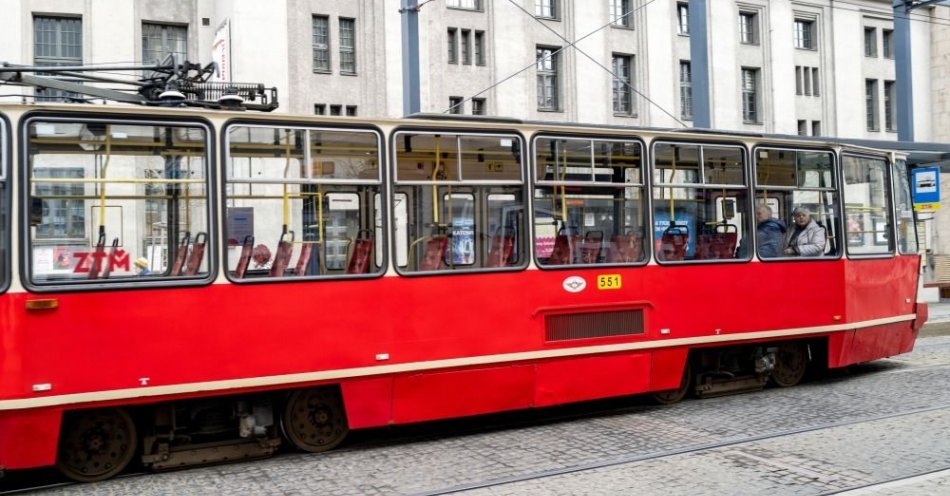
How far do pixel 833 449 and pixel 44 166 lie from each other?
648 centimetres

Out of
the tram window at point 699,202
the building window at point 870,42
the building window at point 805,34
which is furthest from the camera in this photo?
the building window at point 870,42

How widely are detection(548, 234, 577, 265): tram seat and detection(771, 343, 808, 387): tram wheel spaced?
10.9ft

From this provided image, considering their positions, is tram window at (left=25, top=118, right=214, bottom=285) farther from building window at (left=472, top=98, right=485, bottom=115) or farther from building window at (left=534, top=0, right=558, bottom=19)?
building window at (left=534, top=0, right=558, bottom=19)

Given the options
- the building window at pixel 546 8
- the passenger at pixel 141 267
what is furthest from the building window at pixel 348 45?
the passenger at pixel 141 267

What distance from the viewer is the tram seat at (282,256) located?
7.67 meters

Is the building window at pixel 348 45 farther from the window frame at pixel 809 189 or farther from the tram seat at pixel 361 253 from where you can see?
the tram seat at pixel 361 253

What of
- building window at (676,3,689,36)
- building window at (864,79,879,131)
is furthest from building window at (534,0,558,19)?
building window at (864,79,879,131)

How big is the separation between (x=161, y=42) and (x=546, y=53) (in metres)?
14.1

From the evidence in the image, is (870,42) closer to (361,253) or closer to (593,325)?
(593,325)

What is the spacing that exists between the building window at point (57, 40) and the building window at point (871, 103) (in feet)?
115

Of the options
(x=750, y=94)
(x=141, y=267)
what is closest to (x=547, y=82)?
(x=750, y=94)

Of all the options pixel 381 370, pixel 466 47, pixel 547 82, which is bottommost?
pixel 381 370

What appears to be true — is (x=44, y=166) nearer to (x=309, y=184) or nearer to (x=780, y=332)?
(x=309, y=184)

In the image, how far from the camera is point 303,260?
305 inches
